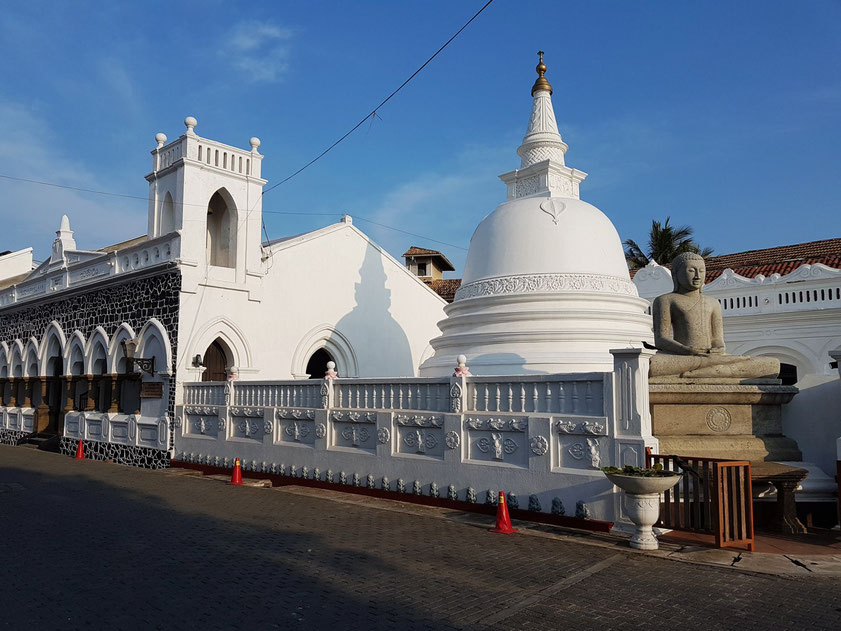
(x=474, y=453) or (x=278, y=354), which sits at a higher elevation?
(x=278, y=354)

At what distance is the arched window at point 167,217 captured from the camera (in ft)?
55.0

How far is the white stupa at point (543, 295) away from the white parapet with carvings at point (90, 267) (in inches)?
276

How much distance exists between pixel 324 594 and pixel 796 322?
17.1 m

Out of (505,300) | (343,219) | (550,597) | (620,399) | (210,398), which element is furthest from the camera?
(343,219)

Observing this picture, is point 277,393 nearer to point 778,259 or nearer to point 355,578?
point 355,578

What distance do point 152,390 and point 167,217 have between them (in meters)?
4.34

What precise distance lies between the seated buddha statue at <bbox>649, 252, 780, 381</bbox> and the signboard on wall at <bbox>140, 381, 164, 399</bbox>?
11.5m

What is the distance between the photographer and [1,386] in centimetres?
2419

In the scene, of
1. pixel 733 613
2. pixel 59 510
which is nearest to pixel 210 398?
pixel 59 510

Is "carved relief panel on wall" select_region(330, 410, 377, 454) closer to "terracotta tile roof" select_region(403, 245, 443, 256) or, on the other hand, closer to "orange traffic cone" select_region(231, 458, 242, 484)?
"orange traffic cone" select_region(231, 458, 242, 484)

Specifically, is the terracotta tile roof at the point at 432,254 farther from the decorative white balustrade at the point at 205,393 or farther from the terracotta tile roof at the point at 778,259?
the decorative white balustrade at the point at 205,393

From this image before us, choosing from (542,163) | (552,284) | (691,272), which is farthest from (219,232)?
(691,272)

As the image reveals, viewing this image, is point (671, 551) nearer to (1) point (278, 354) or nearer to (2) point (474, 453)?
(2) point (474, 453)

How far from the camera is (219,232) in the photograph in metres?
18.5
